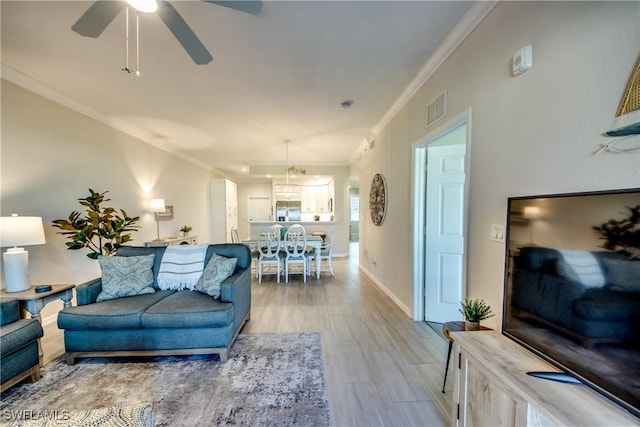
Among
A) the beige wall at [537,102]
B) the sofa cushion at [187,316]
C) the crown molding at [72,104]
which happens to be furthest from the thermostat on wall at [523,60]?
the crown molding at [72,104]

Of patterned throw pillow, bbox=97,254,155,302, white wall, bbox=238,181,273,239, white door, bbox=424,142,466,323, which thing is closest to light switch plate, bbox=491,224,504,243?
white door, bbox=424,142,466,323

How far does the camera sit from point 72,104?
11.1ft

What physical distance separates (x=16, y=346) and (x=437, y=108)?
3.97m

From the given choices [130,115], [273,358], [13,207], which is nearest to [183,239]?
[130,115]

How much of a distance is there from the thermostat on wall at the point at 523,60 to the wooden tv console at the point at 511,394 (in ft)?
5.05

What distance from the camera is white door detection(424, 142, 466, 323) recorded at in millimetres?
2873

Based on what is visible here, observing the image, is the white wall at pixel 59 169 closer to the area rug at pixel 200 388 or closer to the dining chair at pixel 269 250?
the area rug at pixel 200 388

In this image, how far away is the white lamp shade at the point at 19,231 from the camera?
2.17 metres

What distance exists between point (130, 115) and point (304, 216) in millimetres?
5383

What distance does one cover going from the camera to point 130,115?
3.95 metres

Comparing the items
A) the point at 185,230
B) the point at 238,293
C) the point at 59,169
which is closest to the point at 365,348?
the point at 238,293

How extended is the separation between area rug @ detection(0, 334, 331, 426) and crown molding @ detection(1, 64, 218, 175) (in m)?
2.96

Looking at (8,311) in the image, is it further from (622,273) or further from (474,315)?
(622,273)

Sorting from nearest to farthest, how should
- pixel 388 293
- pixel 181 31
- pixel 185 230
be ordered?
pixel 181 31 → pixel 388 293 → pixel 185 230
